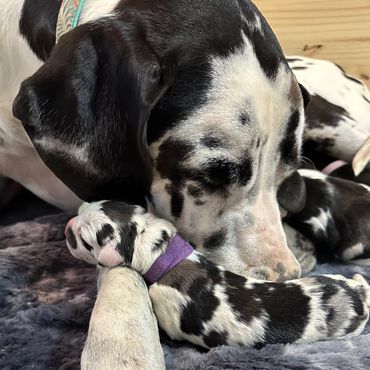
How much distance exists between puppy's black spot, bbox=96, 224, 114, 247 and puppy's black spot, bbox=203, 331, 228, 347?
0.35 metres

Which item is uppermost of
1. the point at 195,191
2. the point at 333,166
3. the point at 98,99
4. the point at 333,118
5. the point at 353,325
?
the point at 98,99

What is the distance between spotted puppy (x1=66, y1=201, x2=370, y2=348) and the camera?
1589 mm

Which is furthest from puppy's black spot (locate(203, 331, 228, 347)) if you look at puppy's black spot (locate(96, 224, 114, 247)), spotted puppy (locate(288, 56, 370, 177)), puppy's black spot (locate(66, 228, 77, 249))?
spotted puppy (locate(288, 56, 370, 177))

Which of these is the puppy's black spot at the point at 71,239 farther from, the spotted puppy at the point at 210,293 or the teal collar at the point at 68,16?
the teal collar at the point at 68,16

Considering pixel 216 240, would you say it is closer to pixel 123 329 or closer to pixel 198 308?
pixel 198 308

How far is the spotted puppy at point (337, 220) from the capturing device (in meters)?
2.08

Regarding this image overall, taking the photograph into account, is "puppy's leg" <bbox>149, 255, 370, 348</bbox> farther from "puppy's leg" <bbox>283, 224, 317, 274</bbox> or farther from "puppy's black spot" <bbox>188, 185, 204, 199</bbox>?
"puppy's leg" <bbox>283, 224, 317, 274</bbox>

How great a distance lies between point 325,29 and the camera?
124 inches

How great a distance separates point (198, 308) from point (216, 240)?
270 mm

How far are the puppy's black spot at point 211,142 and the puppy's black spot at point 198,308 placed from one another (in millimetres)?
337

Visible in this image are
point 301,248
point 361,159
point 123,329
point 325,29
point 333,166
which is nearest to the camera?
point 123,329

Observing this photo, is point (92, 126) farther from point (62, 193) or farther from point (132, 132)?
point (62, 193)

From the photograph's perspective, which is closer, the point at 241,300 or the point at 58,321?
the point at 241,300

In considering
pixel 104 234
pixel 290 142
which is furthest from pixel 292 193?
pixel 104 234
